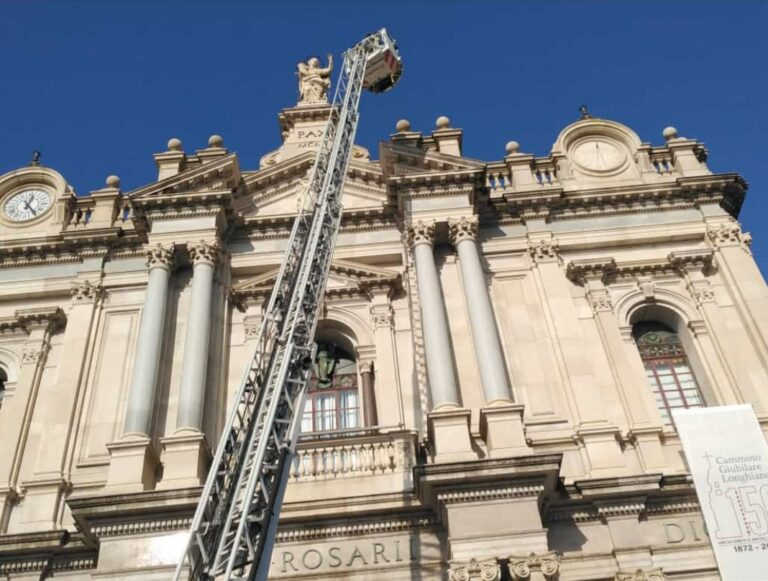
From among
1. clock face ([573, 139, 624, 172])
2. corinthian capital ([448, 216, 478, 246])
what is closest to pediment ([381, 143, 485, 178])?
corinthian capital ([448, 216, 478, 246])

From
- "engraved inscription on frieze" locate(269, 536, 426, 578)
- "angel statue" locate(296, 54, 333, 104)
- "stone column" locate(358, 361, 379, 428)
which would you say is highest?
"angel statue" locate(296, 54, 333, 104)

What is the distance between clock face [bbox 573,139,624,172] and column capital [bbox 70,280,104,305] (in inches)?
481

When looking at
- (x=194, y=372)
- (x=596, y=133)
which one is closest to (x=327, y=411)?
(x=194, y=372)

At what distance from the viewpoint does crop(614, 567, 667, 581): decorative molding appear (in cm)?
1398

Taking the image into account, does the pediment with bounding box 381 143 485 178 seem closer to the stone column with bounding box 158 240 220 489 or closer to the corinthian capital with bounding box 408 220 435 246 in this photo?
the corinthian capital with bounding box 408 220 435 246

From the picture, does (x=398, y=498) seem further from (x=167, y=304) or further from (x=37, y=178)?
(x=37, y=178)

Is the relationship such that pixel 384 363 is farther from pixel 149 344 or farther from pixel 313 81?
pixel 313 81

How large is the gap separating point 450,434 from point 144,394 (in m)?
5.92

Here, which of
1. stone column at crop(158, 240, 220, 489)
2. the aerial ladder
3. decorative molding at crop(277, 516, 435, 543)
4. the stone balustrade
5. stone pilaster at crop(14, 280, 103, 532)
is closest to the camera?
the aerial ladder

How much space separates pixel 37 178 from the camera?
75.5 ft

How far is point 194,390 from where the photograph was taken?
54.1 ft

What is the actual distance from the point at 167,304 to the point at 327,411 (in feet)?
13.7

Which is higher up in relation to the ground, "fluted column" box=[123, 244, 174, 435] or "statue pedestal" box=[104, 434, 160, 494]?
"fluted column" box=[123, 244, 174, 435]

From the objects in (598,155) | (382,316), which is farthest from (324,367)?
(598,155)
